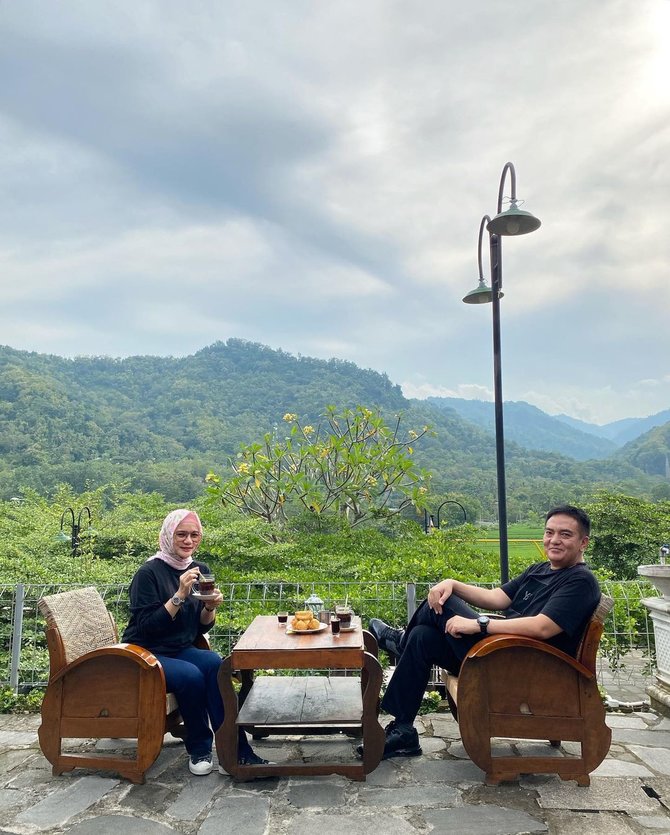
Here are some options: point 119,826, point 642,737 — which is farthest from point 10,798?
point 642,737

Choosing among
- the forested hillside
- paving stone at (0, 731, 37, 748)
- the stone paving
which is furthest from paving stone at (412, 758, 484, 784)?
the forested hillside

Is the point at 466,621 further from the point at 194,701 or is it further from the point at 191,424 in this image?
the point at 191,424

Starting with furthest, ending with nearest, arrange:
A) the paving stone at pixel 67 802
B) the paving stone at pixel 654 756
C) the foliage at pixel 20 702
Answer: the foliage at pixel 20 702 < the paving stone at pixel 654 756 < the paving stone at pixel 67 802

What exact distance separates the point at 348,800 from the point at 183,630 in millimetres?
1157

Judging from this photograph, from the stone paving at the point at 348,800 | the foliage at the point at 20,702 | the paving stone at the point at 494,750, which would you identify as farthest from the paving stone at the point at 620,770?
the foliage at the point at 20,702

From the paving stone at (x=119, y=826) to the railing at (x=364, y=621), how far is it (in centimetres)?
187

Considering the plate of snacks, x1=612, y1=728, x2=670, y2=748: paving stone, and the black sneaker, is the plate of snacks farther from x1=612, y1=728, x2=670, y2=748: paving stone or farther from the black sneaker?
x1=612, y1=728, x2=670, y2=748: paving stone

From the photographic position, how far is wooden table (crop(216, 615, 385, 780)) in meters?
2.82

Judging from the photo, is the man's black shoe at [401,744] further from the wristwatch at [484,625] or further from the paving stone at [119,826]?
the paving stone at [119,826]

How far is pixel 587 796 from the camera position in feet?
8.71

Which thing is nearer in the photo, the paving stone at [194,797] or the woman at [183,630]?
the paving stone at [194,797]

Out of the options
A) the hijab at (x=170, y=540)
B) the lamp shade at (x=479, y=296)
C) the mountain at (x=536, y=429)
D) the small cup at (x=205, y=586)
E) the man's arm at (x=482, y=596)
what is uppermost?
the mountain at (x=536, y=429)

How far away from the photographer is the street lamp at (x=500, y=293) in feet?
14.8

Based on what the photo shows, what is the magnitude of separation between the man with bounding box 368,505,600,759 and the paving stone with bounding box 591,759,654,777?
1.99 ft
